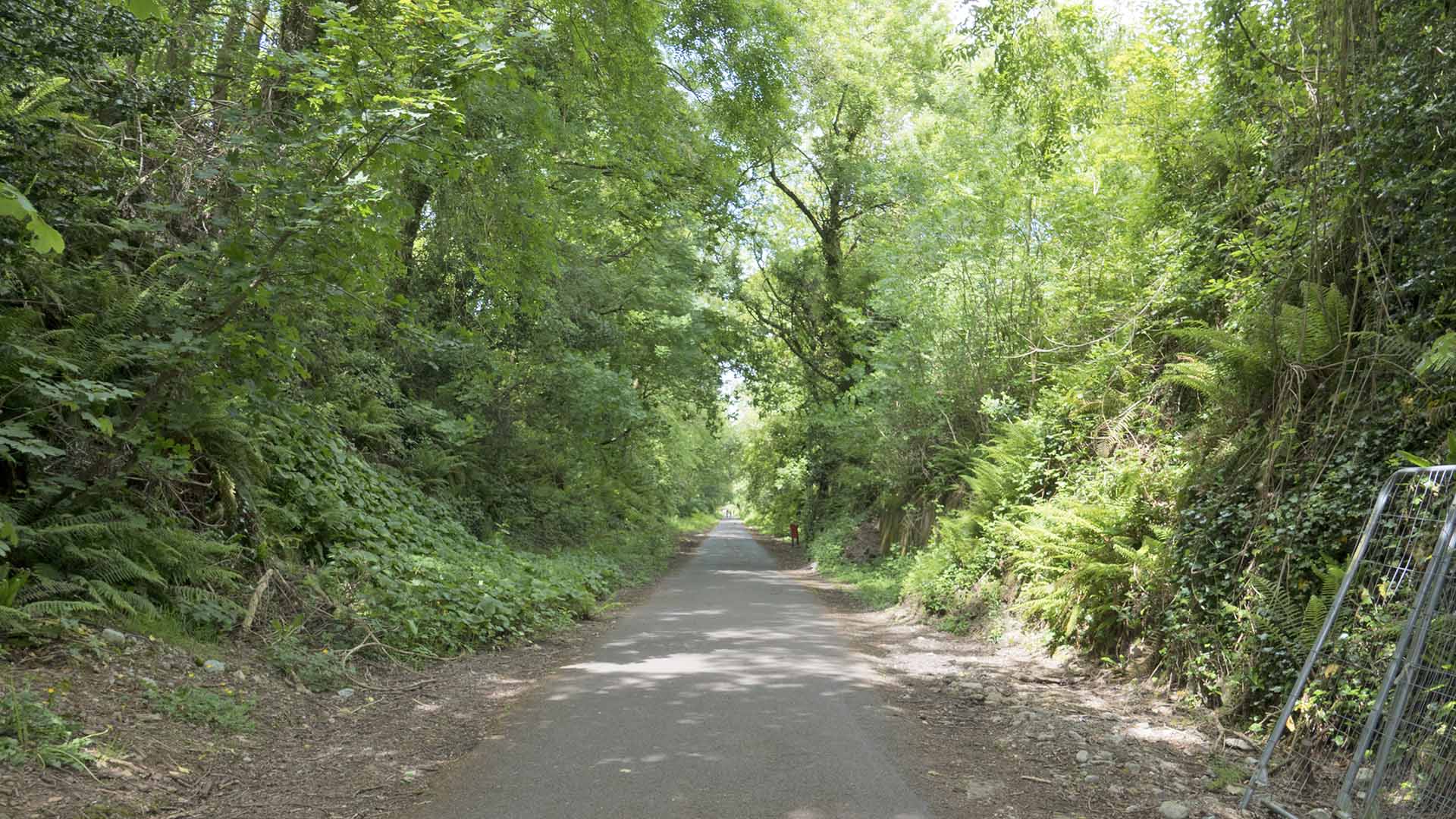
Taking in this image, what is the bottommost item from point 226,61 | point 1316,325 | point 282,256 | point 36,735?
point 36,735

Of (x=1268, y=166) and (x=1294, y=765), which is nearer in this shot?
(x=1294, y=765)

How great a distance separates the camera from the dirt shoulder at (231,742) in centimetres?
408

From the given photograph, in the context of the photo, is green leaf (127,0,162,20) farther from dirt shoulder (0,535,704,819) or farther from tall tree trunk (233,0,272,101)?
tall tree trunk (233,0,272,101)

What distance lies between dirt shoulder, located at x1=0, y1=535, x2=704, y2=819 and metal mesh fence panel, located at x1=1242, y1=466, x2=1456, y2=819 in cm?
494

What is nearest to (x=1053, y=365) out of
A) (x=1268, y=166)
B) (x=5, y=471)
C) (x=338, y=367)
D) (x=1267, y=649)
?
(x=1268, y=166)

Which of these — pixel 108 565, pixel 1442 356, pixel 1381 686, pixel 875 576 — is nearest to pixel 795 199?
pixel 875 576

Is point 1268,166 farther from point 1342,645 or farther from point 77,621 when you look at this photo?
point 77,621

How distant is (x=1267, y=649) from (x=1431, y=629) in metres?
1.21

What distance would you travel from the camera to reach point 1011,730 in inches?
240

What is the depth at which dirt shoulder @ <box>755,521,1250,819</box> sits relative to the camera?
4629 mm

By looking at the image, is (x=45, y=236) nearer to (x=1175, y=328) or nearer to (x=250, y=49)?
(x=250, y=49)

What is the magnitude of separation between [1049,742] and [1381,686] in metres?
2.02

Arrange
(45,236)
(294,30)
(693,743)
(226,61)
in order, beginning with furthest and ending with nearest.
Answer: (294,30) < (226,61) < (693,743) < (45,236)

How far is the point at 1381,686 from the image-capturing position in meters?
4.36
